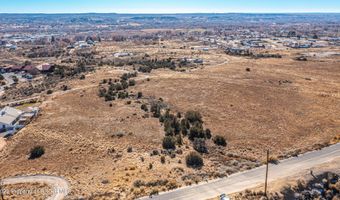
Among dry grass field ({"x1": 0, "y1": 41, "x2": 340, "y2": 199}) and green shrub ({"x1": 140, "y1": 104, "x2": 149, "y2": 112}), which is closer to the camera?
dry grass field ({"x1": 0, "y1": 41, "x2": 340, "y2": 199})

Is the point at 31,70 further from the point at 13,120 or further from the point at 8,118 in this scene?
the point at 13,120

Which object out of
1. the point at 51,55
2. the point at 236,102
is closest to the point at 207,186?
the point at 236,102

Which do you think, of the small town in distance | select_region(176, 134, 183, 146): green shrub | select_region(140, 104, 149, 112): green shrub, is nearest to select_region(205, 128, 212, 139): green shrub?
the small town in distance

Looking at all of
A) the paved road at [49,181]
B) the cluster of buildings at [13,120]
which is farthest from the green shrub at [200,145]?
the cluster of buildings at [13,120]

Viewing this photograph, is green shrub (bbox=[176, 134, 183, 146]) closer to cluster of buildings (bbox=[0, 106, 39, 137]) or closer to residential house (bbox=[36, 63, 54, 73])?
cluster of buildings (bbox=[0, 106, 39, 137])

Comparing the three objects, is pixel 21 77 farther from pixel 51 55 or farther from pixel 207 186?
pixel 207 186

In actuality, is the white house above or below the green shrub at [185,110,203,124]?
below
